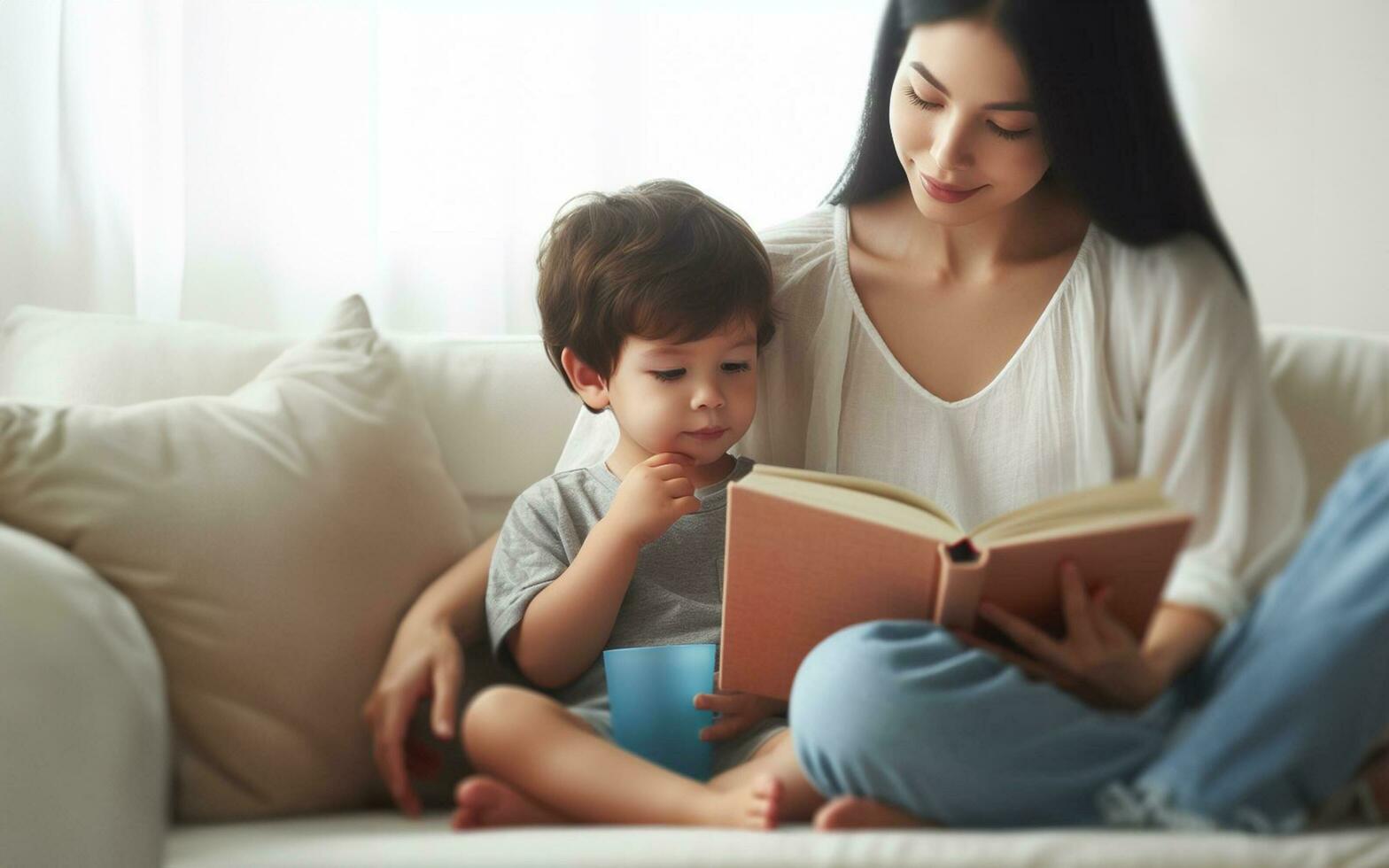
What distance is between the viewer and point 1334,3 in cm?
90

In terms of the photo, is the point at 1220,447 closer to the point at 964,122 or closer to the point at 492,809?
the point at 964,122

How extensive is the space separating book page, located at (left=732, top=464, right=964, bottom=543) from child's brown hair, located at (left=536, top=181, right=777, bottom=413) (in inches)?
7.0

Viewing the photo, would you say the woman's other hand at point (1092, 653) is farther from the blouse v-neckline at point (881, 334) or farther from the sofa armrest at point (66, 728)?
the sofa armrest at point (66, 728)

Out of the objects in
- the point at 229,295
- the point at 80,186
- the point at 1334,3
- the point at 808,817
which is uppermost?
the point at 1334,3

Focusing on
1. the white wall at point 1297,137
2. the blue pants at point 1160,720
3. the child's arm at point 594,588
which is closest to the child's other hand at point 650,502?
the child's arm at point 594,588

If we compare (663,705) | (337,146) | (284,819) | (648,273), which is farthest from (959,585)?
(337,146)

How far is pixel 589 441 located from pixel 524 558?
156mm

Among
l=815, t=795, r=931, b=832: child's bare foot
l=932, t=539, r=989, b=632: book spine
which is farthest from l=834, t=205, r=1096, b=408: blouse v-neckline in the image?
l=815, t=795, r=931, b=832: child's bare foot

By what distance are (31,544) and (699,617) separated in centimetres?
49

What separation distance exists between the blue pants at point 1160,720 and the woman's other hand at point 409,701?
28cm

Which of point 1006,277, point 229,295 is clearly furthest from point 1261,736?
point 229,295

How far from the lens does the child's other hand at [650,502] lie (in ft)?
3.26

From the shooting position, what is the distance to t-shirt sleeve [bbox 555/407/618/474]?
3.66 feet

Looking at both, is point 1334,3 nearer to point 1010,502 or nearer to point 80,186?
point 1010,502
